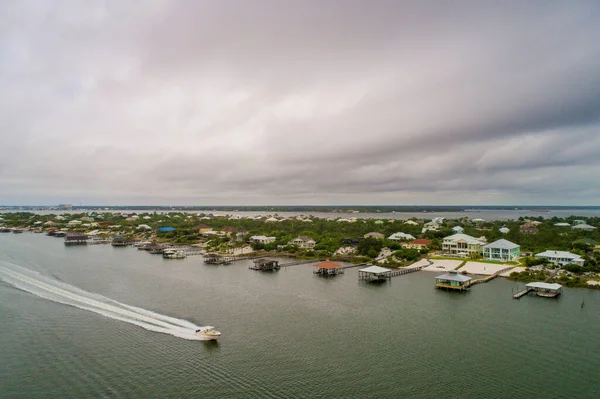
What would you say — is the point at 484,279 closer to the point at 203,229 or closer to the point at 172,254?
the point at 172,254

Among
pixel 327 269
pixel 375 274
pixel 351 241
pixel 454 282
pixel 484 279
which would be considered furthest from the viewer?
pixel 351 241

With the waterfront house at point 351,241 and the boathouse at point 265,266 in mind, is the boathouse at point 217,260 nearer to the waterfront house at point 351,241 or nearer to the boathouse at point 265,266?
the boathouse at point 265,266

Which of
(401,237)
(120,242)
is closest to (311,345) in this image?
(401,237)

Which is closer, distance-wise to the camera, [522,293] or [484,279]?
[522,293]

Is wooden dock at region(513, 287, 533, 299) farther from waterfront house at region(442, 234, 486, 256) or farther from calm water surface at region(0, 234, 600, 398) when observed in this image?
waterfront house at region(442, 234, 486, 256)

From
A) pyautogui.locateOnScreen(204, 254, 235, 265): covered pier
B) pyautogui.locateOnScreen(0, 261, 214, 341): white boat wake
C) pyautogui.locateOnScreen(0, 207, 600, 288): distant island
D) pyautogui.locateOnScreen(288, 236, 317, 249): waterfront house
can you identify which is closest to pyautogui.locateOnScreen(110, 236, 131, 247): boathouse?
pyautogui.locateOnScreen(0, 207, 600, 288): distant island

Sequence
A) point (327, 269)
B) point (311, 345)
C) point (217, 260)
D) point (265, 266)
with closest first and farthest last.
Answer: point (311, 345), point (327, 269), point (265, 266), point (217, 260)

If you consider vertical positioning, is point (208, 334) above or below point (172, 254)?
below
